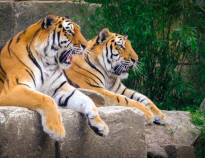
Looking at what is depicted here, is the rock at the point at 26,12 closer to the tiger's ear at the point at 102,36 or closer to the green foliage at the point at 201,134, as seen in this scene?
the tiger's ear at the point at 102,36

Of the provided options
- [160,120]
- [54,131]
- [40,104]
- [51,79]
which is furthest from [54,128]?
[160,120]

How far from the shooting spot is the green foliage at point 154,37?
5477mm

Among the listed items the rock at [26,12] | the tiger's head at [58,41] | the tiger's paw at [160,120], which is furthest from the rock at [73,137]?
the rock at [26,12]

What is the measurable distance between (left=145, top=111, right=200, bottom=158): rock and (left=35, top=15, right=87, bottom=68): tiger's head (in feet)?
3.89

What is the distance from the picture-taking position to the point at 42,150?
269 cm

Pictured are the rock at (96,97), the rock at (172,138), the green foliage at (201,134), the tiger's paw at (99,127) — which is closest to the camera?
the tiger's paw at (99,127)

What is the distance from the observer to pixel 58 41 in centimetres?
319

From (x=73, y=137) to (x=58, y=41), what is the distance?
2.70 ft

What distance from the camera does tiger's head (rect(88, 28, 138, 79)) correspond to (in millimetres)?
4301

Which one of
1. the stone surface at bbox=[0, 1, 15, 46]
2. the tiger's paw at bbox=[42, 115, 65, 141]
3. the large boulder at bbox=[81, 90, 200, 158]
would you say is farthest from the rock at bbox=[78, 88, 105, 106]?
the stone surface at bbox=[0, 1, 15, 46]

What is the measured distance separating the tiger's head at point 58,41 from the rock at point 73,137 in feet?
1.73

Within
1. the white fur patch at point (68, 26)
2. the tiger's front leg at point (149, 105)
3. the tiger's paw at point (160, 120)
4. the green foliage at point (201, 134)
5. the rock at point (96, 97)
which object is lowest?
the green foliage at point (201, 134)

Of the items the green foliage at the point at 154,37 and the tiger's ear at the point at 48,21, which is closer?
the tiger's ear at the point at 48,21

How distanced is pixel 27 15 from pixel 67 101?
2.72 m
